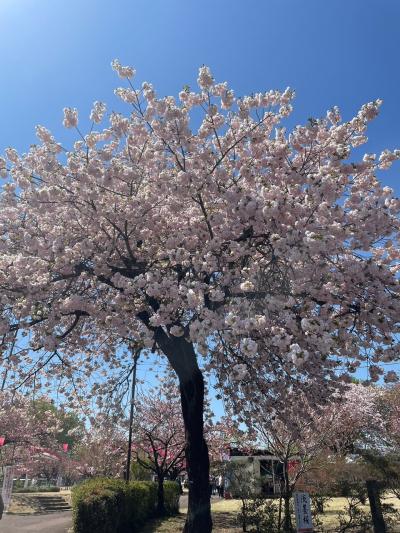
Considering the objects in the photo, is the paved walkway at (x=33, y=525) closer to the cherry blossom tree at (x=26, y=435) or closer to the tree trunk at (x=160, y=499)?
the tree trunk at (x=160, y=499)

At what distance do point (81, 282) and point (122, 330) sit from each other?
1.46 metres

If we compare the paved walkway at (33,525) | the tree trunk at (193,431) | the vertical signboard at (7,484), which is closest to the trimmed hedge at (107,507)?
the paved walkway at (33,525)

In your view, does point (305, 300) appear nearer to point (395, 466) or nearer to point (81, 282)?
point (81, 282)

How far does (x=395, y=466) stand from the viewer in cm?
1476

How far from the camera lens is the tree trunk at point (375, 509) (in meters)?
10.5

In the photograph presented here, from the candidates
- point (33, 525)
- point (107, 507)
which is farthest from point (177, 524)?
point (107, 507)

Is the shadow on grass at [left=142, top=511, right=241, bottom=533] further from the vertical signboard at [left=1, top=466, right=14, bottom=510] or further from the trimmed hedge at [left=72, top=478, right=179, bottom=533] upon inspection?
the vertical signboard at [left=1, top=466, right=14, bottom=510]

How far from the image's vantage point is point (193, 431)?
9.15 metres

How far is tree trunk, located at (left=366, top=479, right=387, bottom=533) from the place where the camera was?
10506mm

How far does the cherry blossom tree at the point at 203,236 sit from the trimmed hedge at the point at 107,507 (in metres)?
4.12

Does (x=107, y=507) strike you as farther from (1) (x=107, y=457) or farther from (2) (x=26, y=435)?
(2) (x=26, y=435)

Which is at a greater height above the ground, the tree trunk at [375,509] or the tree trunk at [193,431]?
the tree trunk at [193,431]

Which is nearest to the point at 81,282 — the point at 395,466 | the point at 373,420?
the point at 395,466

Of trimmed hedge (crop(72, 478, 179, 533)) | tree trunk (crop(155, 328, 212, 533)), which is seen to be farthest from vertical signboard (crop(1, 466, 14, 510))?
tree trunk (crop(155, 328, 212, 533))
